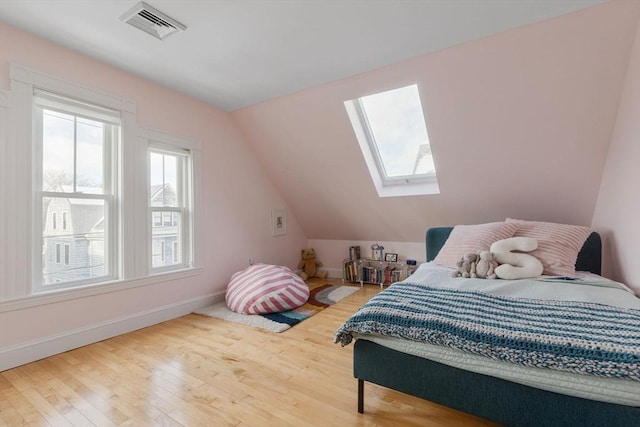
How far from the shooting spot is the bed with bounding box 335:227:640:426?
0.97 metres

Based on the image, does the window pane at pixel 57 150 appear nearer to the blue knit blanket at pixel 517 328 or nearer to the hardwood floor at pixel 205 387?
the hardwood floor at pixel 205 387

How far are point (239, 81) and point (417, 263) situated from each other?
3.06 meters

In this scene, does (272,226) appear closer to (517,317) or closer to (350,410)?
(350,410)

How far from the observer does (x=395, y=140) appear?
3.29m

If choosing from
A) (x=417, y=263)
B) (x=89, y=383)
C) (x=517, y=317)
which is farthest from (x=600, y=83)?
(x=89, y=383)

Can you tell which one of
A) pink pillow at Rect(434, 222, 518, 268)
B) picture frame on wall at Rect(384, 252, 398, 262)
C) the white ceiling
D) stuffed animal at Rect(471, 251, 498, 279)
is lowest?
picture frame on wall at Rect(384, 252, 398, 262)

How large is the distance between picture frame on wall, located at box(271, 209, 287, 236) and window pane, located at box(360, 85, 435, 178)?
1.68 m

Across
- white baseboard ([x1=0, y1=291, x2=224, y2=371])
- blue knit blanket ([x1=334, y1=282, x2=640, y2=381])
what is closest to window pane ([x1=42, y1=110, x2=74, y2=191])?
white baseboard ([x1=0, y1=291, x2=224, y2=371])

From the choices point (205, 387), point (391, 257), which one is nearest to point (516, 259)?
point (391, 257)

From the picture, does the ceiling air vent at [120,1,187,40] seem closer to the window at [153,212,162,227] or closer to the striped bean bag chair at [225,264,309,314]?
the window at [153,212,162,227]

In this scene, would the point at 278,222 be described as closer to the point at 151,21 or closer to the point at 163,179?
the point at 163,179

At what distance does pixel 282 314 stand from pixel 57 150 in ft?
7.56

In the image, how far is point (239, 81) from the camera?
107 inches

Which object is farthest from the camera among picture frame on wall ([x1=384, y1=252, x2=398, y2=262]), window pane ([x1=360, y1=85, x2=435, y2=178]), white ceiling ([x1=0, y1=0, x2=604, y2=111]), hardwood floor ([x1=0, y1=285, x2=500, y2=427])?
picture frame on wall ([x1=384, y1=252, x2=398, y2=262])
